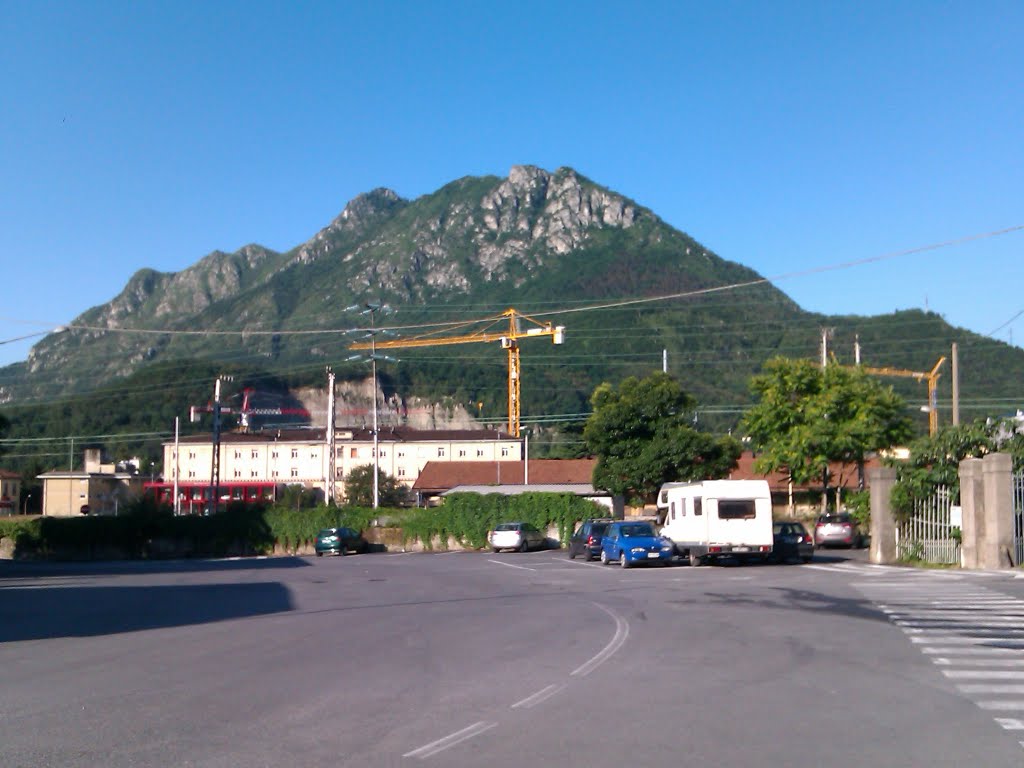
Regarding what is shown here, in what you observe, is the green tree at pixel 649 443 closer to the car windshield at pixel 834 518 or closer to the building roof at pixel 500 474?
the car windshield at pixel 834 518

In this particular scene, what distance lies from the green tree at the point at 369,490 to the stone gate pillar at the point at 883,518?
181 feet

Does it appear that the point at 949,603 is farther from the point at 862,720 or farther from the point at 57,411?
the point at 57,411

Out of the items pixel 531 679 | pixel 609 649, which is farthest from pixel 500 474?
pixel 531 679

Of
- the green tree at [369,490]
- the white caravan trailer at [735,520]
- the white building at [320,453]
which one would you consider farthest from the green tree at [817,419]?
the white building at [320,453]

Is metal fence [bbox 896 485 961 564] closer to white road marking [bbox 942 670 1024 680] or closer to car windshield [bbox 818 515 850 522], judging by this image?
car windshield [bbox 818 515 850 522]

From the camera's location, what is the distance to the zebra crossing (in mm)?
10991

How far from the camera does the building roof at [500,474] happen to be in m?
82.2

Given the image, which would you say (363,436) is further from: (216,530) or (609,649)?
(609,649)

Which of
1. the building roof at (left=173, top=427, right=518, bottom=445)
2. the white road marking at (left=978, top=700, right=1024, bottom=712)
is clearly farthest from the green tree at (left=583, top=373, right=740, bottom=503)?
the building roof at (left=173, top=427, right=518, bottom=445)

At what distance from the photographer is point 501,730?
30.6 ft

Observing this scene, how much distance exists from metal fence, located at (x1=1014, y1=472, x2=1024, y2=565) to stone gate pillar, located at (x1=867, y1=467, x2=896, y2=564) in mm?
5086

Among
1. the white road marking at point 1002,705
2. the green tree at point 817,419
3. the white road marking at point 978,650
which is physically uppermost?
the green tree at point 817,419

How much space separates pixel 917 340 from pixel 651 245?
223ft

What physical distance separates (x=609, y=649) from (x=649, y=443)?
4345 centimetres
